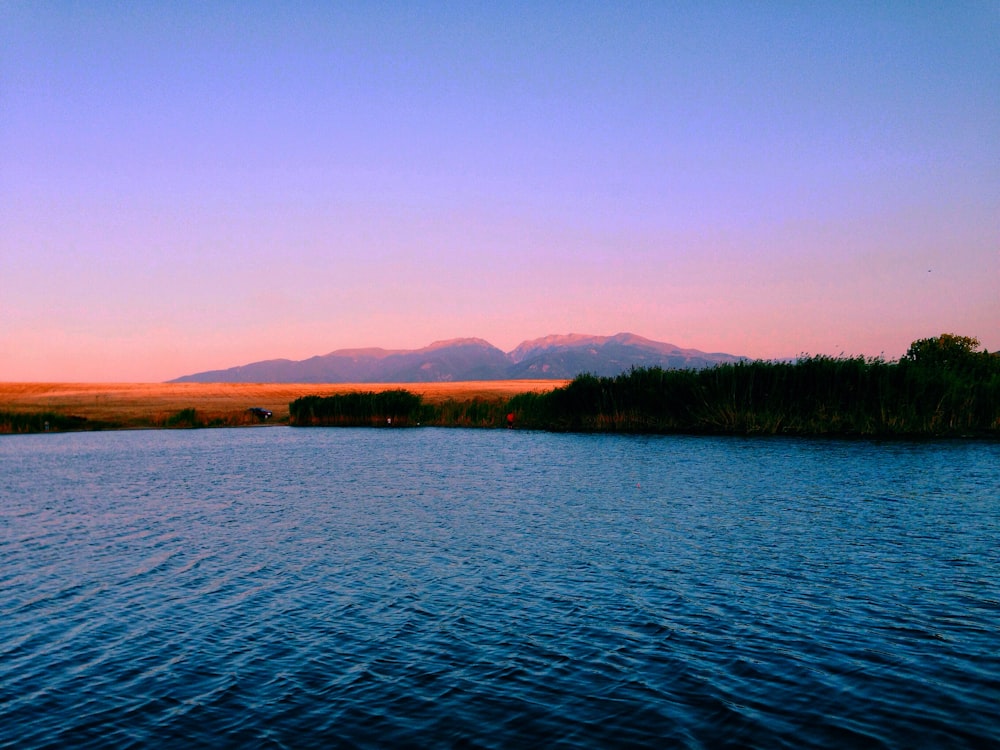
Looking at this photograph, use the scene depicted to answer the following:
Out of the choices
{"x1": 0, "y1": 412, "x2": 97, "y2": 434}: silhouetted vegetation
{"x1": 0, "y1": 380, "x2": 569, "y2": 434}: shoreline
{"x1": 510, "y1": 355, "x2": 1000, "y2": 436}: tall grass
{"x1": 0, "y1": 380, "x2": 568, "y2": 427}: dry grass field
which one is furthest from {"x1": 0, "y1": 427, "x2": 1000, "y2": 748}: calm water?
{"x1": 0, "y1": 380, "x2": 568, "y2": 427}: dry grass field

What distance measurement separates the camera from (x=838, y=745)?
8.03 metres

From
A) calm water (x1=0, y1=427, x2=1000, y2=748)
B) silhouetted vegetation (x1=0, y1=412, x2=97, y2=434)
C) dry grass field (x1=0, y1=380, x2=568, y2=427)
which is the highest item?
dry grass field (x1=0, y1=380, x2=568, y2=427)

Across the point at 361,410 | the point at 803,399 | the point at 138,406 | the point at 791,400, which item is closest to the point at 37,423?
the point at 361,410

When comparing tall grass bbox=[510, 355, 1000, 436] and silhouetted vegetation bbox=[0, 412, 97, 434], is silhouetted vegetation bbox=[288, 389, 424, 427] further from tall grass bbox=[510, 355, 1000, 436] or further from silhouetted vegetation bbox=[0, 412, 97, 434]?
silhouetted vegetation bbox=[0, 412, 97, 434]

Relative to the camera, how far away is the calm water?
882 centimetres

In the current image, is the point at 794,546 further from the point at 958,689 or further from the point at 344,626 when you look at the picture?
the point at 344,626

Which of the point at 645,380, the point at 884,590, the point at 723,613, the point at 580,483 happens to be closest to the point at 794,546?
the point at 884,590

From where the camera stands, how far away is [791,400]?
4872 centimetres

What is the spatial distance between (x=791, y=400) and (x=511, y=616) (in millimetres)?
40680

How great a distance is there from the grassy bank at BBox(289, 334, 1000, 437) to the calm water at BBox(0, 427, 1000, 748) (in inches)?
734

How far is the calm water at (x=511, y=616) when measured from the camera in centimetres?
882

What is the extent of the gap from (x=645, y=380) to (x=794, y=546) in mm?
38652

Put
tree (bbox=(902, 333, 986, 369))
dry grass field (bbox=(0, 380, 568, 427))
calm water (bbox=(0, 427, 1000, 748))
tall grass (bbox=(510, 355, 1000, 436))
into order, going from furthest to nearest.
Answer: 1. dry grass field (bbox=(0, 380, 568, 427))
2. tree (bbox=(902, 333, 986, 369))
3. tall grass (bbox=(510, 355, 1000, 436))
4. calm water (bbox=(0, 427, 1000, 748))

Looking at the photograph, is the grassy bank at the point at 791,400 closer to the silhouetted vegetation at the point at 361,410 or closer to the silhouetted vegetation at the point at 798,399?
the silhouetted vegetation at the point at 798,399
